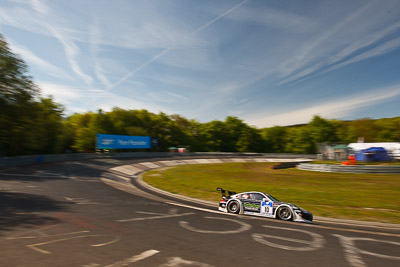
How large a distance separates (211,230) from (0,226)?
7.10 meters

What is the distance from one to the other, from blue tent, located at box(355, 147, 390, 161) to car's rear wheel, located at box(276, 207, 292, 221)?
3606cm

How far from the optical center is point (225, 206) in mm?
11617

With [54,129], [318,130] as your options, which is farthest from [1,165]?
[318,130]

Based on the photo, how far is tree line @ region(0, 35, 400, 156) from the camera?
26984mm

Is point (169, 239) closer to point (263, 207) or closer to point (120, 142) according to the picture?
point (263, 207)

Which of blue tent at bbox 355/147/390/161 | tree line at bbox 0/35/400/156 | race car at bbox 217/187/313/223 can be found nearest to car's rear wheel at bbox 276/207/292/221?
race car at bbox 217/187/313/223

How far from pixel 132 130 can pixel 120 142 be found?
1832cm

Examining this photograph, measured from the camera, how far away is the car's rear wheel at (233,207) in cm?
1125

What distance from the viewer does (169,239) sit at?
6.90m

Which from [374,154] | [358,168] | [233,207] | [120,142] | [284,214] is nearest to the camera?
[284,214]

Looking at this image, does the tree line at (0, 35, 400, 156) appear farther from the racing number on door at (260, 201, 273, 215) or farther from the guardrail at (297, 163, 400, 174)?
the guardrail at (297, 163, 400, 174)

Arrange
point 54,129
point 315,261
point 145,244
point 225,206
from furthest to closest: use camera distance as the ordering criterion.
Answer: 1. point 54,129
2. point 225,206
3. point 145,244
4. point 315,261

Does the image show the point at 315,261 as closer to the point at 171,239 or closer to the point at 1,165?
the point at 171,239

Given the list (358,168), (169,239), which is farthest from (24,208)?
(358,168)
